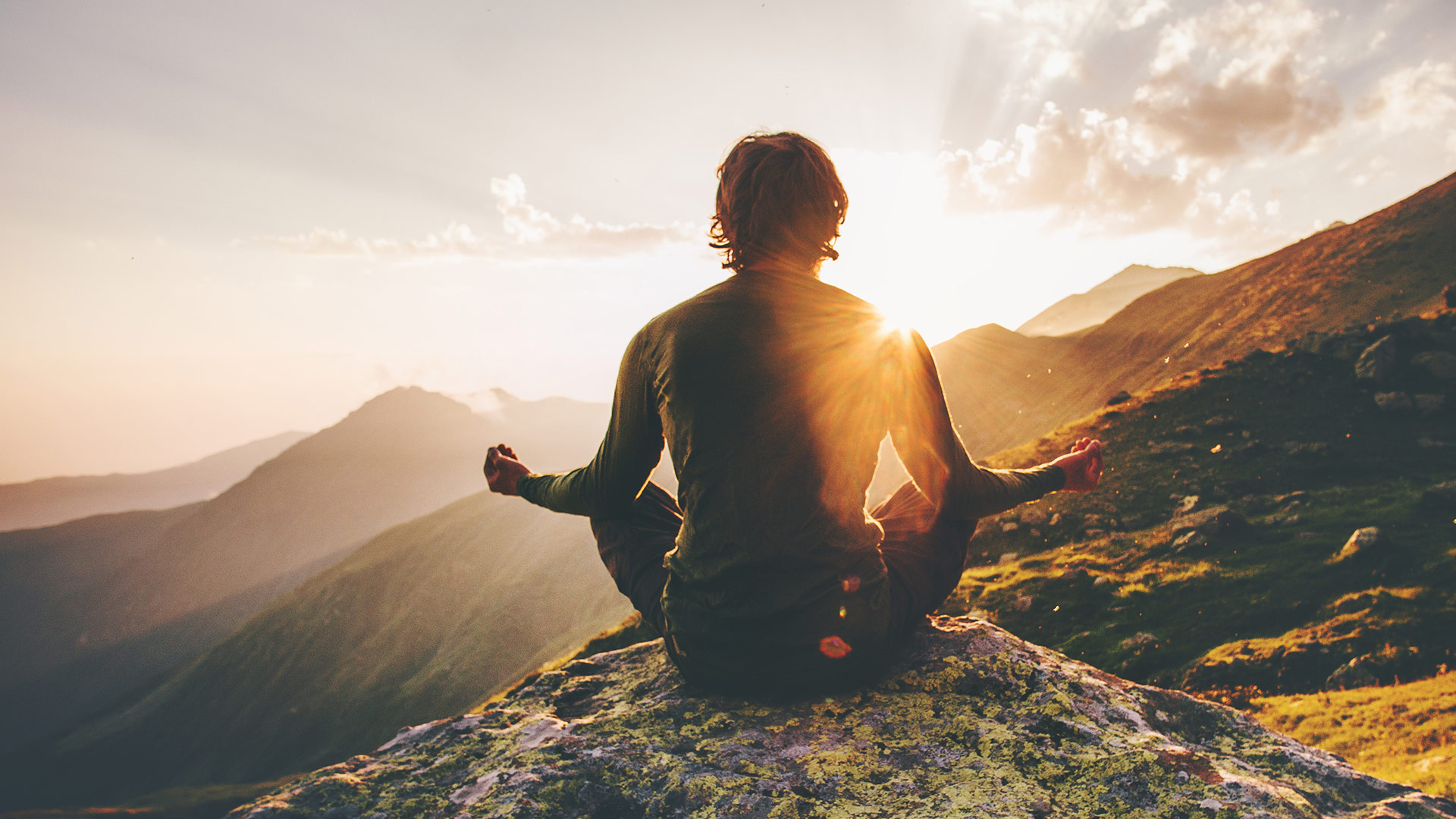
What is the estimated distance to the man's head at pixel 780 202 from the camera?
3.62 meters

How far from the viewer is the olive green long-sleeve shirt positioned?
11.3ft

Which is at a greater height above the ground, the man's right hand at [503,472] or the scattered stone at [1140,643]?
the man's right hand at [503,472]

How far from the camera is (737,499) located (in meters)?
3.50

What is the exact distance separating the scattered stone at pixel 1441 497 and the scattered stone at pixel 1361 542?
135 inches

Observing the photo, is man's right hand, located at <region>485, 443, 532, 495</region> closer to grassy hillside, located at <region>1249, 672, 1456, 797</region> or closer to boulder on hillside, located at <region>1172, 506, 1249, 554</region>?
grassy hillside, located at <region>1249, 672, 1456, 797</region>

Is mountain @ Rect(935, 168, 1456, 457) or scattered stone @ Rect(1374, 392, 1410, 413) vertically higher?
mountain @ Rect(935, 168, 1456, 457)

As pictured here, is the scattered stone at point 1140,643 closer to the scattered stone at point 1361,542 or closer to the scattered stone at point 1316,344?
the scattered stone at point 1361,542

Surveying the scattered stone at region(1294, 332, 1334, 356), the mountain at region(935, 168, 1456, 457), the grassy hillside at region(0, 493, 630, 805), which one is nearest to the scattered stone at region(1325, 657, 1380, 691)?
the scattered stone at region(1294, 332, 1334, 356)

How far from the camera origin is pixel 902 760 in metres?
3.46

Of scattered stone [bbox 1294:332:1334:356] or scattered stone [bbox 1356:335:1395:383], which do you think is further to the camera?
scattered stone [bbox 1294:332:1334:356]

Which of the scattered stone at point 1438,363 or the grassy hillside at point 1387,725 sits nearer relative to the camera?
the grassy hillside at point 1387,725

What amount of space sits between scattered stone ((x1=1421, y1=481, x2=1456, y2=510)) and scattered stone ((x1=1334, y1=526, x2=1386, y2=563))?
343 cm

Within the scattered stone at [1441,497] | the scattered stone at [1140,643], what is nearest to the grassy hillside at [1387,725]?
the scattered stone at [1140,643]

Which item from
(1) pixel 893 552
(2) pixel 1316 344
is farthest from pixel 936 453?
(2) pixel 1316 344
